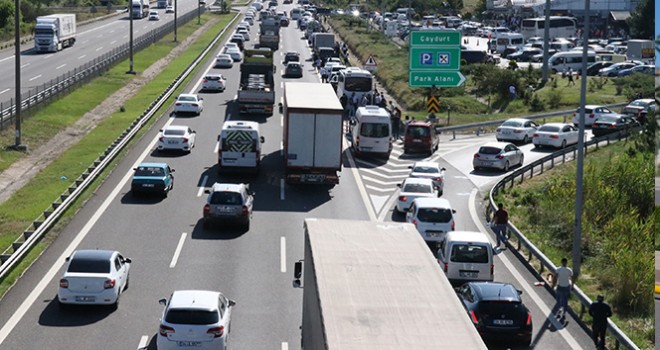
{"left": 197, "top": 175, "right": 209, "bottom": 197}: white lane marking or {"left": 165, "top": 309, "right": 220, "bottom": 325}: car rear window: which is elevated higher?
{"left": 165, "top": 309, "right": 220, "bottom": 325}: car rear window

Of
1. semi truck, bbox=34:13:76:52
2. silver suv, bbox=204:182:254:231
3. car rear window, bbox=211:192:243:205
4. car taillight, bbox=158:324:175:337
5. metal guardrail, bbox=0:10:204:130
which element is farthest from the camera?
semi truck, bbox=34:13:76:52

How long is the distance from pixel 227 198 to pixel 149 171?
6.34 metres

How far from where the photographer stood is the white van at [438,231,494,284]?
30.8 metres

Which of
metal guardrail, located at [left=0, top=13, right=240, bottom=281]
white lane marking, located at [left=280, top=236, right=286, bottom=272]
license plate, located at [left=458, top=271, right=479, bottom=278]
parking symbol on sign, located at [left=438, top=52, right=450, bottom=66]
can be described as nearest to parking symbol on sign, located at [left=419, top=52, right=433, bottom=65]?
parking symbol on sign, located at [left=438, top=52, right=450, bottom=66]

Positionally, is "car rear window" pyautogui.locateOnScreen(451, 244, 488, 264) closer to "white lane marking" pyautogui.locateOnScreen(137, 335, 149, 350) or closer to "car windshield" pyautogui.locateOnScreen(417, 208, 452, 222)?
"car windshield" pyautogui.locateOnScreen(417, 208, 452, 222)

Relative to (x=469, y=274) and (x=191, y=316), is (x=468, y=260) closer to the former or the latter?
(x=469, y=274)

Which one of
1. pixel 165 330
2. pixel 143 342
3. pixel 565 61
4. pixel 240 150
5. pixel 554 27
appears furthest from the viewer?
pixel 554 27

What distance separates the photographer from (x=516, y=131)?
5919cm

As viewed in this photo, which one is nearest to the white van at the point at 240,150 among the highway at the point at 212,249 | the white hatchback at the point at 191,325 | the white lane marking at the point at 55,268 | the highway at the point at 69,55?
the highway at the point at 212,249

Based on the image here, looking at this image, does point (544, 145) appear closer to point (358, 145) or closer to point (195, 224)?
point (358, 145)

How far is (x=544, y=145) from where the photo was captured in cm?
5822

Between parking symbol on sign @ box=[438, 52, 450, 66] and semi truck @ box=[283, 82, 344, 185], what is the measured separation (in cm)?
959

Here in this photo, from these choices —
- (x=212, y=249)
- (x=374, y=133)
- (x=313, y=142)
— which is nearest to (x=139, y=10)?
(x=374, y=133)

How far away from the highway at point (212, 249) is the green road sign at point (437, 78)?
158 inches
